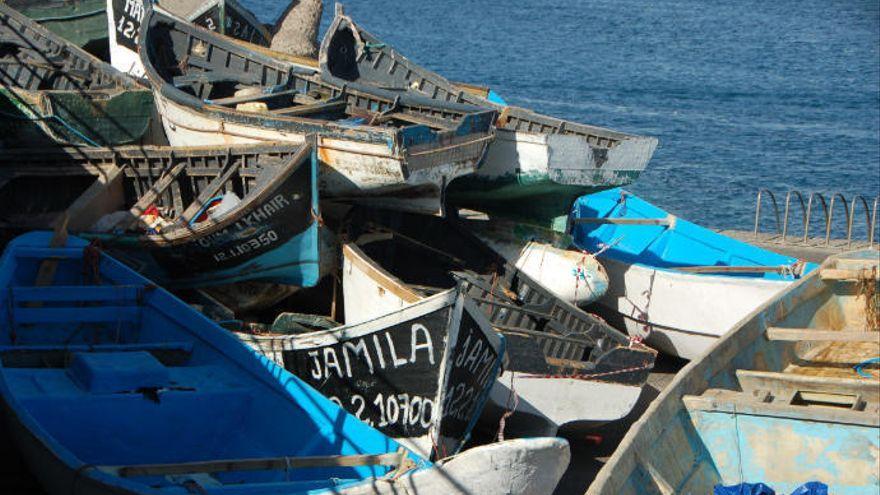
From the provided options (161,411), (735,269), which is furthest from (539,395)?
(735,269)

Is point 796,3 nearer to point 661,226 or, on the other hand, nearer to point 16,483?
point 661,226

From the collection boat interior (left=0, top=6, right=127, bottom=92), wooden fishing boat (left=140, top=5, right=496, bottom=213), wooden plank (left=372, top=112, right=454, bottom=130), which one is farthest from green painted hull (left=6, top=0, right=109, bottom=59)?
wooden plank (left=372, top=112, right=454, bottom=130)

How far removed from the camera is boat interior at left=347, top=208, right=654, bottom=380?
12.2m

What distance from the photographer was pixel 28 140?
1455cm

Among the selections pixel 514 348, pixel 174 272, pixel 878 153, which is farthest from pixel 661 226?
pixel 878 153

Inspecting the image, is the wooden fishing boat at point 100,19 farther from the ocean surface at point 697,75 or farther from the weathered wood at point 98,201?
the ocean surface at point 697,75

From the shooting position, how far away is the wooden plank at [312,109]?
47.5 ft

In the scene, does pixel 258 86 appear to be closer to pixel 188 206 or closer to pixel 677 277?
pixel 188 206

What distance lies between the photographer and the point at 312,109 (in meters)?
14.8

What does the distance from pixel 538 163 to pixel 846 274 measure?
4582 mm

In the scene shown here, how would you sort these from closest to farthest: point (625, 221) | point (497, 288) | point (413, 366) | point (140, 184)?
point (413, 366), point (497, 288), point (140, 184), point (625, 221)

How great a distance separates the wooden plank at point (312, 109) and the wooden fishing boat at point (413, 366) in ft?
13.9

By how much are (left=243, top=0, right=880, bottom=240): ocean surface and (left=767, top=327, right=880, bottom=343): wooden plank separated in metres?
17.9

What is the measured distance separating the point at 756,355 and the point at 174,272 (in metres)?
6.38
